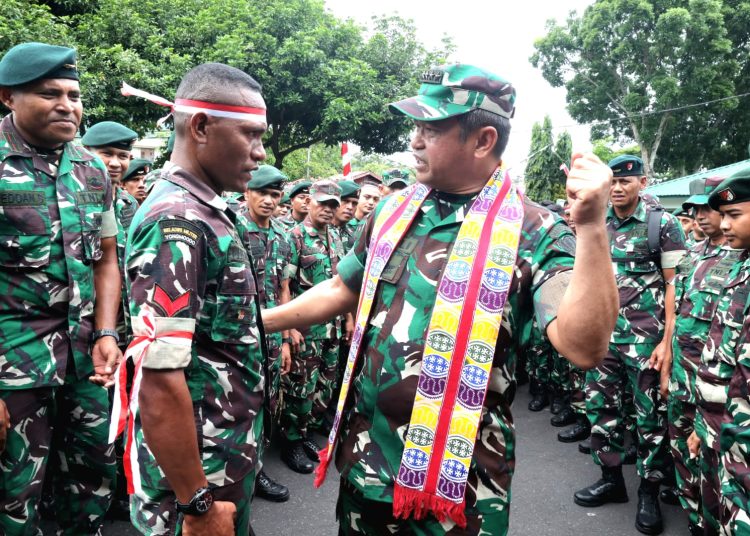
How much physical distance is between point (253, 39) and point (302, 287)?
11028 mm

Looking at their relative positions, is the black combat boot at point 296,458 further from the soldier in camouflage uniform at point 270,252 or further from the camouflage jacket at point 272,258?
the camouflage jacket at point 272,258

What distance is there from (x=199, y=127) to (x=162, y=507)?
1.24m

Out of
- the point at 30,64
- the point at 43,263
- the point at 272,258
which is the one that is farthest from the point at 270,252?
the point at 30,64

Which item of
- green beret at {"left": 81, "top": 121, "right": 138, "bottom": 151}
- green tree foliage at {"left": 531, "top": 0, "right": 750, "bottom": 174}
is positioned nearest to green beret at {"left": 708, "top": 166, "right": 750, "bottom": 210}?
green beret at {"left": 81, "top": 121, "right": 138, "bottom": 151}

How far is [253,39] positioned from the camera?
556 inches

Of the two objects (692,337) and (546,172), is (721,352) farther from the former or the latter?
(546,172)

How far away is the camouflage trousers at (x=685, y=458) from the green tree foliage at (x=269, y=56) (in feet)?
32.9

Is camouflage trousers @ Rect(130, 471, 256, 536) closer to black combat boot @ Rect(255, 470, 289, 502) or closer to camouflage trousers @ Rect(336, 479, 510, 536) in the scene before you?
camouflage trousers @ Rect(336, 479, 510, 536)

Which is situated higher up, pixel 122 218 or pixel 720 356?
pixel 720 356

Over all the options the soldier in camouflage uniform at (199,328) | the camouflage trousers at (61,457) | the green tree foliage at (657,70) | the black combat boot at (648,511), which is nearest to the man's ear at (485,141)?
the soldier in camouflage uniform at (199,328)

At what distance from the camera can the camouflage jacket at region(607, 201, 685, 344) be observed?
421 centimetres

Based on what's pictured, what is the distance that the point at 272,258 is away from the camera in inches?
188

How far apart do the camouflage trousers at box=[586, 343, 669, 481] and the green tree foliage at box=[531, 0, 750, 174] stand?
22568mm

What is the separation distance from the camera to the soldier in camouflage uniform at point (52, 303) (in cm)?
245
